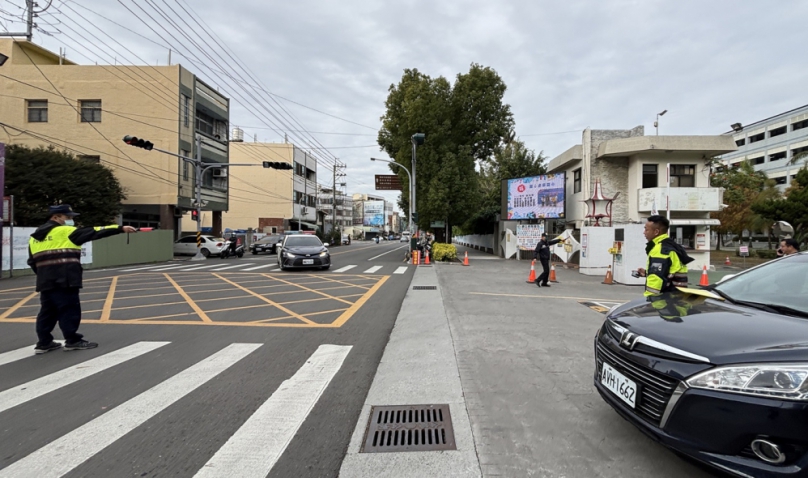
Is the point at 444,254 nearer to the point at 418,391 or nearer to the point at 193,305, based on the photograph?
the point at 193,305

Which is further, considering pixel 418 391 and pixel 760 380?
pixel 418 391

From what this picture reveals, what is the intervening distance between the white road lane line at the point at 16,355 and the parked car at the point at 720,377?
6.39 metres

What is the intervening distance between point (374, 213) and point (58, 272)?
95247mm

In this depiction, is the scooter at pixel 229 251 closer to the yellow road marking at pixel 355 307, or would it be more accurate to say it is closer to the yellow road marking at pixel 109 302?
the yellow road marking at pixel 109 302

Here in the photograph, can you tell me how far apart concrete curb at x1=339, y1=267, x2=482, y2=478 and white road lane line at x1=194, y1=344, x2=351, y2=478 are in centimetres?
50

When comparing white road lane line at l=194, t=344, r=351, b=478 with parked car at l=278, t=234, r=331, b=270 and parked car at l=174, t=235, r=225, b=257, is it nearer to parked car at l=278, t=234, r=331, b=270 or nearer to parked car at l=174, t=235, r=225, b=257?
parked car at l=278, t=234, r=331, b=270

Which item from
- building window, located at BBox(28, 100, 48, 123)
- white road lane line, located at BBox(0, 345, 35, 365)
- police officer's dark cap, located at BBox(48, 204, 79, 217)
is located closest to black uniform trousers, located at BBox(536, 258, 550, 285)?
police officer's dark cap, located at BBox(48, 204, 79, 217)

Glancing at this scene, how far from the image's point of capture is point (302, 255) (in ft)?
53.1

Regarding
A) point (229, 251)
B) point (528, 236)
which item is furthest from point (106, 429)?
point (229, 251)

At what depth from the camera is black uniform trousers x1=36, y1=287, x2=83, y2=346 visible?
201 inches

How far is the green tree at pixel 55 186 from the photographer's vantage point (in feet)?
65.6

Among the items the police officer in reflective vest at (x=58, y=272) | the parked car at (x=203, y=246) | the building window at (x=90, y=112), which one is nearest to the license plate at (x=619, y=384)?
the police officer in reflective vest at (x=58, y=272)

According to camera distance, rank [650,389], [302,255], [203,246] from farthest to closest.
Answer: [203,246], [302,255], [650,389]

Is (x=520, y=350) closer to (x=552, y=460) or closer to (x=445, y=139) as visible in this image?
(x=552, y=460)
